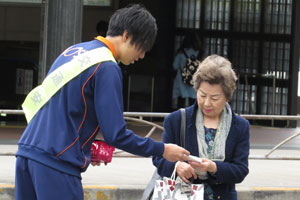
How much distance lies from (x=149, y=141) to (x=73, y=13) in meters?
8.47

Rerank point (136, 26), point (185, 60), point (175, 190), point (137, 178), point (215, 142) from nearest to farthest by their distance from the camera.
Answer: point (136, 26) < point (175, 190) < point (215, 142) < point (137, 178) < point (185, 60)

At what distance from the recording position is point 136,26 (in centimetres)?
377

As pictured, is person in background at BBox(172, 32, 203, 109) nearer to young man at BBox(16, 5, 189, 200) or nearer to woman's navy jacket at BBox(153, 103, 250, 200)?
woman's navy jacket at BBox(153, 103, 250, 200)

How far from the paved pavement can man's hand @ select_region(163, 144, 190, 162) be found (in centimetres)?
372

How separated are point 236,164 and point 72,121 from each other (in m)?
1.05

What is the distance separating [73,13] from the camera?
12.0m

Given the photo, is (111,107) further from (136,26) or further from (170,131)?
(170,131)

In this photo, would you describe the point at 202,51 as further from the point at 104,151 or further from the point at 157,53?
the point at 104,151

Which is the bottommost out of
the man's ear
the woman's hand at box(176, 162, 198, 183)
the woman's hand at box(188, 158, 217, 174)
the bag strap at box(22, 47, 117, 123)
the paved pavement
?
the paved pavement

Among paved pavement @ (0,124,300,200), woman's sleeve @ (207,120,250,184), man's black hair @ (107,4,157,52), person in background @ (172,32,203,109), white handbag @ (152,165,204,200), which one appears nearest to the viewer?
man's black hair @ (107,4,157,52)

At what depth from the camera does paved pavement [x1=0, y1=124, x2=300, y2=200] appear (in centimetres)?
754

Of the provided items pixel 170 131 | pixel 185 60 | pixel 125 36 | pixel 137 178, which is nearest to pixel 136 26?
pixel 125 36

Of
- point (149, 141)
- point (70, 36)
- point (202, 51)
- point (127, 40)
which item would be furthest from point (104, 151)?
point (202, 51)

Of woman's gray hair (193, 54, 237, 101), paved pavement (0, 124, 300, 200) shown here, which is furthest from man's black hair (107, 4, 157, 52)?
paved pavement (0, 124, 300, 200)
